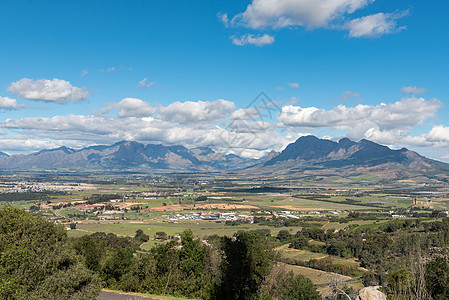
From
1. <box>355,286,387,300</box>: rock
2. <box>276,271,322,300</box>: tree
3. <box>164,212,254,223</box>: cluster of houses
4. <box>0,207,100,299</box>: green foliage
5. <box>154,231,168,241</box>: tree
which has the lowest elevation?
<box>164,212,254,223</box>: cluster of houses

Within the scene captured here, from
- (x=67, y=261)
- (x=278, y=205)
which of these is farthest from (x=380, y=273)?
(x=278, y=205)

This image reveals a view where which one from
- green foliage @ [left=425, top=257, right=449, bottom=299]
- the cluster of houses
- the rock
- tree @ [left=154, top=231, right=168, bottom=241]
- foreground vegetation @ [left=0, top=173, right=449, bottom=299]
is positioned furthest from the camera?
the cluster of houses

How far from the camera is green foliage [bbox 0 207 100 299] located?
65.4ft

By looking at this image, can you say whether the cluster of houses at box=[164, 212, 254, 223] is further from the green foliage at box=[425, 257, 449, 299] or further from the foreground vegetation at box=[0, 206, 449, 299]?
the green foliage at box=[425, 257, 449, 299]

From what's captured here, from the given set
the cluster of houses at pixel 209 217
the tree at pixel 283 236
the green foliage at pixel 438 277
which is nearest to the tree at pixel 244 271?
the green foliage at pixel 438 277

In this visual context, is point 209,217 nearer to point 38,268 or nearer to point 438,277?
point 438,277

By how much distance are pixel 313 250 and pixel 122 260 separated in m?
68.1

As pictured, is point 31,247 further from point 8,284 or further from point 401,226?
point 401,226

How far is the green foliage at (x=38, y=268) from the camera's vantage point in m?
19.9

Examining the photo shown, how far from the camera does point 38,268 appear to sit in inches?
843

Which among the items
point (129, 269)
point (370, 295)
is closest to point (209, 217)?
point (129, 269)

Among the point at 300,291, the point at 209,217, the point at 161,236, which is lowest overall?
the point at 209,217

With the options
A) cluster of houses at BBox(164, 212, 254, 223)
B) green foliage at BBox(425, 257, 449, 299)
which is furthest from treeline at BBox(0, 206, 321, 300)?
cluster of houses at BBox(164, 212, 254, 223)

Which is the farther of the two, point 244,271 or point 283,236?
point 283,236
